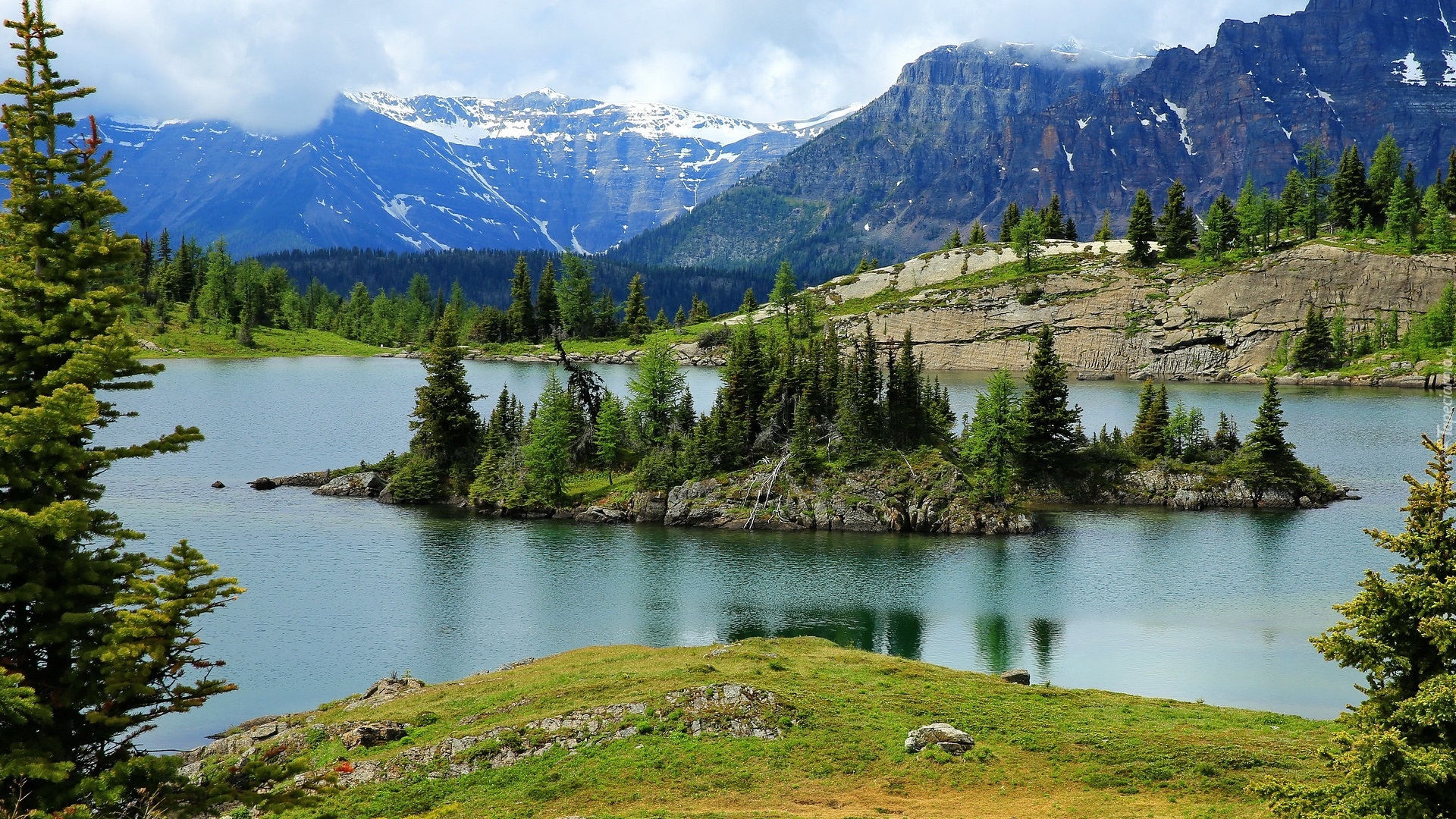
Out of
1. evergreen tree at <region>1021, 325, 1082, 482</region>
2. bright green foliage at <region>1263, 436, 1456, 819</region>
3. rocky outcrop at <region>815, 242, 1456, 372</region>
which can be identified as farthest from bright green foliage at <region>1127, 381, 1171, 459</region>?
rocky outcrop at <region>815, 242, 1456, 372</region>

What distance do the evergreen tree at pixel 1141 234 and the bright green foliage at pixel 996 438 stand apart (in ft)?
391

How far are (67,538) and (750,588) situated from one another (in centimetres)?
4868

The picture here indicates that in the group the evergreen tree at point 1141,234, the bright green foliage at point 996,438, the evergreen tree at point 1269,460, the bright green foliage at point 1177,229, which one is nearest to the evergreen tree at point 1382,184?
the bright green foliage at point 1177,229

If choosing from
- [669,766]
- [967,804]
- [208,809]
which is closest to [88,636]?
[208,809]

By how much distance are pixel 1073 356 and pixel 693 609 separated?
14450 cm

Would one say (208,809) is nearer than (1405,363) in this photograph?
Yes

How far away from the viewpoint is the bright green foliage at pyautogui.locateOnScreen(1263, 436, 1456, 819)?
16750mm

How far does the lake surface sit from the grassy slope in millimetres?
12329

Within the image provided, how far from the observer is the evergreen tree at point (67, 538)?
583 inches


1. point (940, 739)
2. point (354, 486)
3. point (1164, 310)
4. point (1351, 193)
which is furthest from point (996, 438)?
point (1351, 193)

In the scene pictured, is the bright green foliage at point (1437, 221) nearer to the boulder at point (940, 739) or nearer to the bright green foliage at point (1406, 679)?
the boulder at point (940, 739)

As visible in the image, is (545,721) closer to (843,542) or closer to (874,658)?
(874,658)

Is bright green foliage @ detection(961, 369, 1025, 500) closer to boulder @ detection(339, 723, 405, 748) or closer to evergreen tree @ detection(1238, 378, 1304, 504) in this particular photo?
evergreen tree @ detection(1238, 378, 1304, 504)

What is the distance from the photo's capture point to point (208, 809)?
16031 millimetres
